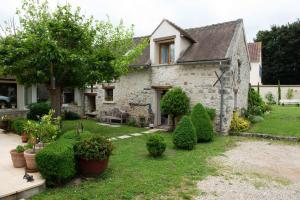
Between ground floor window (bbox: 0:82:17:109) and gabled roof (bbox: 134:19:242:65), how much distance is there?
8477 millimetres

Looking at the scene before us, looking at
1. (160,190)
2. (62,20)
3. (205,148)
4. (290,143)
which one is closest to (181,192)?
(160,190)

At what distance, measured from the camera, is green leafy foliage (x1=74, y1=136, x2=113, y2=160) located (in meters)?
6.46

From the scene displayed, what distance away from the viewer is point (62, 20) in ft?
38.0

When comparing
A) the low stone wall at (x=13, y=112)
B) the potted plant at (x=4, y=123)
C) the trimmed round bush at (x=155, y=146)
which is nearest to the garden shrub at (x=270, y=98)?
the trimmed round bush at (x=155, y=146)

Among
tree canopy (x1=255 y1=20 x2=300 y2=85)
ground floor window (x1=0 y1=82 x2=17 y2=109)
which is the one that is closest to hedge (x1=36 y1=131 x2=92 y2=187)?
ground floor window (x1=0 y1=82 x2=17 y2=109)

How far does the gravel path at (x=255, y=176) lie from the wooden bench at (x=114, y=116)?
353 inches

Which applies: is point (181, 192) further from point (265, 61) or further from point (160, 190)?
point (265, 61)

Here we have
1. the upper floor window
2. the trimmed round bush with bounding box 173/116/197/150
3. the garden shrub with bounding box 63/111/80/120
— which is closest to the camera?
the trimmed round bush with bounding box 173/116/197/150

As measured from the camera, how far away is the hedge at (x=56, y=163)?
5.88m

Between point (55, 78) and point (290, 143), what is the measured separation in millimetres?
11457

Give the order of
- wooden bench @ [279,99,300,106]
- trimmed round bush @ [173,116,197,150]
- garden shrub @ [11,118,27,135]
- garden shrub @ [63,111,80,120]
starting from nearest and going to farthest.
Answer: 1. trimmed round bush @ [173,116,197,150]
2. garden shrub @ [11,118,27,135]
3. garden shrub @ [63,111,80,120]
4. wooden bench @ [279,99,300,106]

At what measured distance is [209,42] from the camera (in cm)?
1515

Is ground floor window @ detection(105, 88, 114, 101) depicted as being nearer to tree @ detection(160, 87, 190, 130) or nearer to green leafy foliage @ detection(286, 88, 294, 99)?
tree @ detection(160, 87, 190, 130)

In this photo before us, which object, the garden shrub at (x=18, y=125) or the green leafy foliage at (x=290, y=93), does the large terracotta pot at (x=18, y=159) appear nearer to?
the garden shrub at (x=18, y=125)
